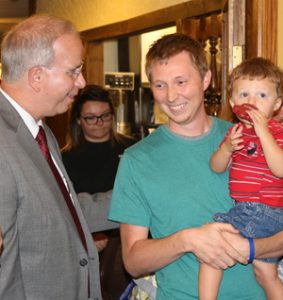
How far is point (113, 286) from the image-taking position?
A: 3.92m

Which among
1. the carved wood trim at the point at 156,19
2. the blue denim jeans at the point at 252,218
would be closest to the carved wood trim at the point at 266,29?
the carved wood trim at the point at 156,19

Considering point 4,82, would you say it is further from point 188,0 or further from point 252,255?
point 188,0

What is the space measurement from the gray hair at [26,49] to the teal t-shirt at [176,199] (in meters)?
0.51

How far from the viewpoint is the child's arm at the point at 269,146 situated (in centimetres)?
161

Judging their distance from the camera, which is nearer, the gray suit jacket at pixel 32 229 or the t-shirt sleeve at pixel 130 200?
the gray suit jacket at pixel 32 229

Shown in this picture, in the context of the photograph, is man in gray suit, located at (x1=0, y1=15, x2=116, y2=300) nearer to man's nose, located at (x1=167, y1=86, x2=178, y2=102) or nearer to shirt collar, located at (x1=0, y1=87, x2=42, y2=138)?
shirt collar, located at (x1=0, y1=87, x2=42, y2=138)

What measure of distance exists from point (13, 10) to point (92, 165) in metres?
4.42

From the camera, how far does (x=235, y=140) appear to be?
1.66m

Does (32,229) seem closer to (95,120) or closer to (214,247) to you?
(214,247)

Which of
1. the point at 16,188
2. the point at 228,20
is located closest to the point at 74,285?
the point at 16,188

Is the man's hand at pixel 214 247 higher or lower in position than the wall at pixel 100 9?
lower

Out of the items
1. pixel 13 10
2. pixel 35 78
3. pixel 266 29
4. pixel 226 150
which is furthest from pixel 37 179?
pixel 13 10

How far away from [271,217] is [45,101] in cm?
90

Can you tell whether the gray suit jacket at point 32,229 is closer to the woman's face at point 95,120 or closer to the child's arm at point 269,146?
the child's arm at point 269,146
